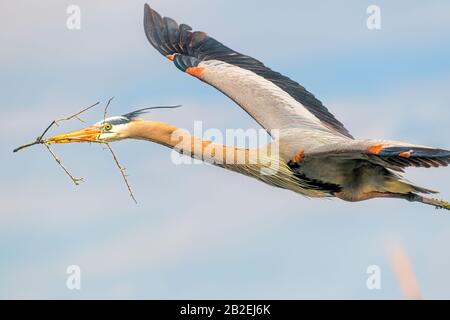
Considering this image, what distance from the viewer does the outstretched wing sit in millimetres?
11258

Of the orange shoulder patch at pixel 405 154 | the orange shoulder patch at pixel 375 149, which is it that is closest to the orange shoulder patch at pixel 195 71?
the orange shoulder patch at pixel 375 149

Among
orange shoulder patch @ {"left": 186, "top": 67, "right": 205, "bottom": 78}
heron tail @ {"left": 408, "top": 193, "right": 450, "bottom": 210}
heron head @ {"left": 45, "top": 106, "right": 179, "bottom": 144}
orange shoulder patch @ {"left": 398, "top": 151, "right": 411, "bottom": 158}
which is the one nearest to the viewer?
orange shoulder patch @ {"left": 398, "top": 151, "right": 411, "bottom": 158}

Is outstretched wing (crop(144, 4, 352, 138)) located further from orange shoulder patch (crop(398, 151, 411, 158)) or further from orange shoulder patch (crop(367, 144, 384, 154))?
orange shoulder patch (crop(398, 151, 411, 158))

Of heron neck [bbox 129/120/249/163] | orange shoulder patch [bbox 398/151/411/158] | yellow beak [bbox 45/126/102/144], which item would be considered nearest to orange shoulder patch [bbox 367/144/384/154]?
orange shoulder patch [bbox 398/151/411/158]

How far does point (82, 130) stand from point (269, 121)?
2.10m

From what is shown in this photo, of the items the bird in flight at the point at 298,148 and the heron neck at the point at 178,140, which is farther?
the heron neck at the point at 178,140

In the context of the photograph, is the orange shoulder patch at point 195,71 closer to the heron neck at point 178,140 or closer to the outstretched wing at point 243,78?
the outstretched wing at point 243,78

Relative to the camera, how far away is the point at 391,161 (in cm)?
910

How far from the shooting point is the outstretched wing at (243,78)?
11.3m

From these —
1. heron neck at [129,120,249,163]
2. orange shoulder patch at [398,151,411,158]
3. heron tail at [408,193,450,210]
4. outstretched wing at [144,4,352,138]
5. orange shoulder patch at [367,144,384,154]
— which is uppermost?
outstretched wing at [144,4,352,138]
